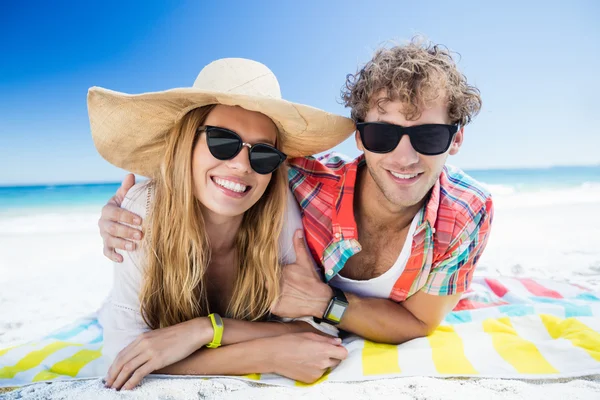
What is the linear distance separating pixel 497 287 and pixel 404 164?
2527 mm

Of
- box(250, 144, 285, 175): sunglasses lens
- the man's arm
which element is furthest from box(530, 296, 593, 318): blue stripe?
box(250, 144, 285, 175): sunglasses lens

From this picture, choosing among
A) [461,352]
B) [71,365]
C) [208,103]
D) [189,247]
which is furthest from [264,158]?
[71,365]

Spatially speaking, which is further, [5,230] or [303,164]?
[5,230]

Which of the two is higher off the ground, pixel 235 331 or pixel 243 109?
pixel 243 109

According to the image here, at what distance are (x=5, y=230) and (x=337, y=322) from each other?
13902 mm

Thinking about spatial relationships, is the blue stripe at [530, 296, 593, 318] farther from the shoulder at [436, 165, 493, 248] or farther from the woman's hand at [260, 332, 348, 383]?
the woman's hand at [260, 332, 348, 383]

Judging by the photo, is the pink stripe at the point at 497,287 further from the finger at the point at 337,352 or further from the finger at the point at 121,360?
the finger at the point at 121,360

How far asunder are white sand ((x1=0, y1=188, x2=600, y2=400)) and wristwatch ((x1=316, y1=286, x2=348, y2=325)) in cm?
52

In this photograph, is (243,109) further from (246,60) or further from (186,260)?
(186,260)

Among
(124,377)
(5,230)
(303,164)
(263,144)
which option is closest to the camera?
(124,377)

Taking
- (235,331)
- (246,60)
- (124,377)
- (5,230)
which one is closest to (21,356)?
(124,377)

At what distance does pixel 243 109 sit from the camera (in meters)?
2.47

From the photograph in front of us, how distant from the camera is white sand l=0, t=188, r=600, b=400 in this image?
2137 mm

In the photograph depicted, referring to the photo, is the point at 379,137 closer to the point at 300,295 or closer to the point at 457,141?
the point at 457,141
